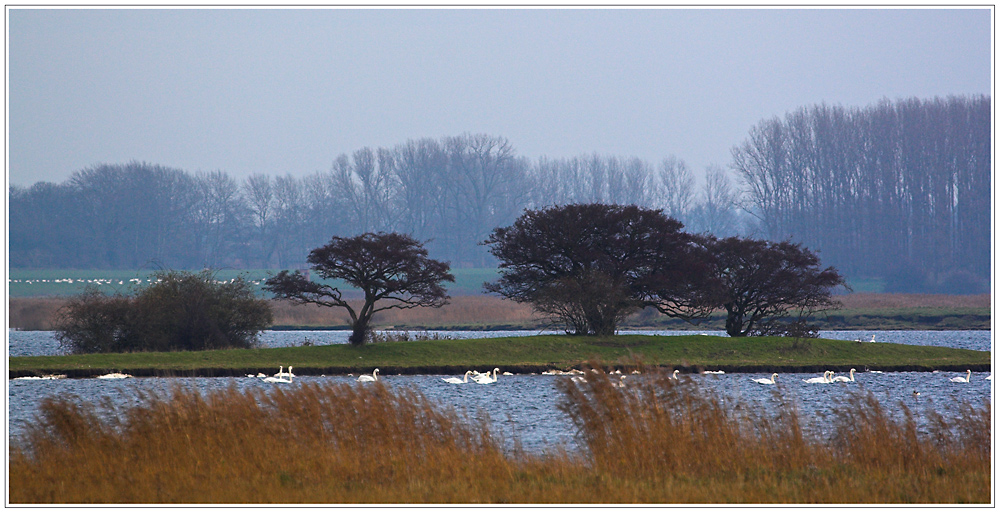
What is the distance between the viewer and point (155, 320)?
1419 inches

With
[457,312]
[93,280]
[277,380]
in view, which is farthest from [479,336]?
[93,280]

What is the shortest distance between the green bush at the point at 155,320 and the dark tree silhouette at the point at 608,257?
40.7 feet

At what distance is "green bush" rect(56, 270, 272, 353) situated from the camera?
36031mm

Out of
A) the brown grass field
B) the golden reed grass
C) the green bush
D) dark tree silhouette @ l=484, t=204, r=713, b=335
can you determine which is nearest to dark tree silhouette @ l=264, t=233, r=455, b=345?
the green bush

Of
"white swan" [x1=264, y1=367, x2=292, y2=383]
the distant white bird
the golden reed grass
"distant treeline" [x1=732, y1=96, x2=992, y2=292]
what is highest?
"distant treeline" [x1=732, y1=96, x2=992, y2=292]

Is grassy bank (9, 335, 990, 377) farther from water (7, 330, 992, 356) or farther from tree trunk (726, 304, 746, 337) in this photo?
water (7, 330, 992, 356)

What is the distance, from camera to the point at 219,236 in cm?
11025

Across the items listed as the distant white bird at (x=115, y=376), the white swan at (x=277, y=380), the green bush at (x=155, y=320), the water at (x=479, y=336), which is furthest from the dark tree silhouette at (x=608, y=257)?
the distant white bird at (x=115, y=376)

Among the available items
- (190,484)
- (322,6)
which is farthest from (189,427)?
(322,6)

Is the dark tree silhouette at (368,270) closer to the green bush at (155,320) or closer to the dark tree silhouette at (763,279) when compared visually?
the green bush at (155,320)

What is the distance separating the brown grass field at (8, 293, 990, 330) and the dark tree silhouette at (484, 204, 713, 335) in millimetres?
21130
